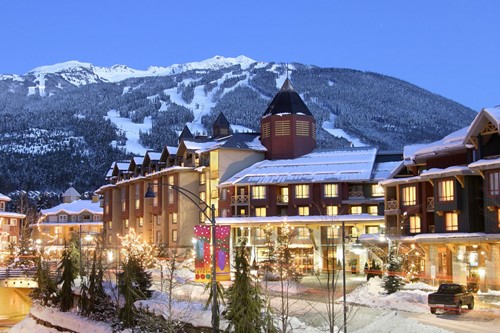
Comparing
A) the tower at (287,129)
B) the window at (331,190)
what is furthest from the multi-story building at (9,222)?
the window at (331,190)

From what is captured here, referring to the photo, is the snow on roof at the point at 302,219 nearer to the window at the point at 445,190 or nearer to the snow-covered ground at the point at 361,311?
the window at the point at 445,190

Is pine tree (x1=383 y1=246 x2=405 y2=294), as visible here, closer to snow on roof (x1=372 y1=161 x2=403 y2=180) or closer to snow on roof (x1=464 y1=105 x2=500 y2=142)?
snow on roof (x1=464 y1=105 x2=500 y2=142)

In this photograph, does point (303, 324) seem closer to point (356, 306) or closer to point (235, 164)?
→ point (356, 306)

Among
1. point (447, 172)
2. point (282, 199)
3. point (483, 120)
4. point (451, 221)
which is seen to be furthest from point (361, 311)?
point (282, 199)

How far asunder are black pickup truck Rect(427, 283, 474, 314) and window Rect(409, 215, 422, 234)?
23096 mm

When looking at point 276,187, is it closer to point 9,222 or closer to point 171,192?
point 171,192

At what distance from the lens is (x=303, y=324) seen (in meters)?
40.6

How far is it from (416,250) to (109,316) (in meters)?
25.8

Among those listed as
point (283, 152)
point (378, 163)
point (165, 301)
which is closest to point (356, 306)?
point (165, 301)

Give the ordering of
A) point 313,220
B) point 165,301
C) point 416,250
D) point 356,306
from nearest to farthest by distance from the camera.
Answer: point 356,306 → point 165,301 → point 416,250 → point 313,220

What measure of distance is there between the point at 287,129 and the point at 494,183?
4415cm

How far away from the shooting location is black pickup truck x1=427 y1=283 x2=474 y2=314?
42.7m

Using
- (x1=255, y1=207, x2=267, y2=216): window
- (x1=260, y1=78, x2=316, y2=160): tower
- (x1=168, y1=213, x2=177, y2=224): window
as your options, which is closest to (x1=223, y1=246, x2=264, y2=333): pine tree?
(x1=255, y1=207, x2=267, y2=216): window

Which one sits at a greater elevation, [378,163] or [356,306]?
[378,163]
